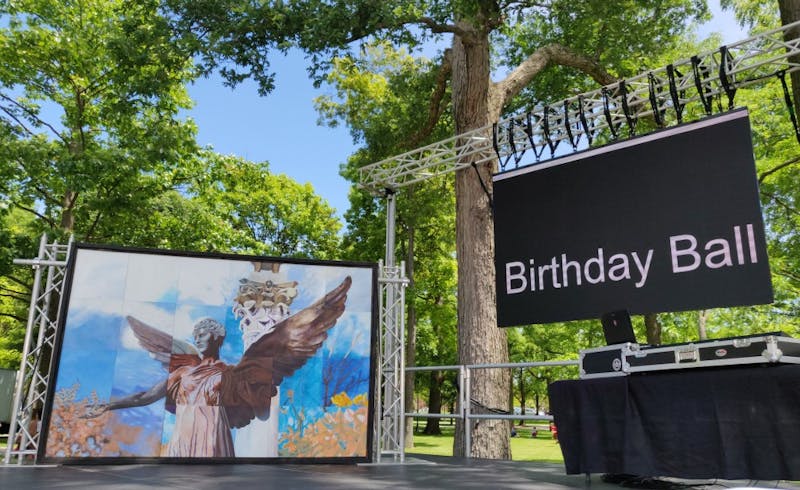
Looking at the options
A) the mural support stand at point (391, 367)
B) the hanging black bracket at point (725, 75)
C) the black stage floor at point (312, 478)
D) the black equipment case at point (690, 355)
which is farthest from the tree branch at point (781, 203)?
the black equipment case at point (690, 355)

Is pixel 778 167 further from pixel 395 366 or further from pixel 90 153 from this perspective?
pixel 90 153

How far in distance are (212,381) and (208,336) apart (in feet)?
1.60

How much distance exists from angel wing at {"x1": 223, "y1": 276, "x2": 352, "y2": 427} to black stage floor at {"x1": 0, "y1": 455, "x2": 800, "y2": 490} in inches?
24.5

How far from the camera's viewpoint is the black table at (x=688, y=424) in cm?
378

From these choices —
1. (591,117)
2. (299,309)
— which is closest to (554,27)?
(591,117)

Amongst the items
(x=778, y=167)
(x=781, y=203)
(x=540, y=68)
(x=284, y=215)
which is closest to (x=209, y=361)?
(x=540, y=68)

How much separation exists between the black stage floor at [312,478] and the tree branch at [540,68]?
20.9ft

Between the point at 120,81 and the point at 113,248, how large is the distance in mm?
4847

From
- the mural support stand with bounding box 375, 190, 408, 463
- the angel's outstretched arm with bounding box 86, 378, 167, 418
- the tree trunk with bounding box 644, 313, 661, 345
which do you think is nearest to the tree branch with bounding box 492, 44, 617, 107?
the mural support stand with bounding box 375, 190, 408, 463

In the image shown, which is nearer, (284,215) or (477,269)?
(477,269)

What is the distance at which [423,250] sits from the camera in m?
20.6

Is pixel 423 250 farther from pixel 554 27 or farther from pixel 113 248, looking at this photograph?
pixel 113 248

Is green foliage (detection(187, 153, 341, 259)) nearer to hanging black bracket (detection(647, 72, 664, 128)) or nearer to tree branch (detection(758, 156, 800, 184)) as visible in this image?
tree branch (detection(758, 156, 800, 184))

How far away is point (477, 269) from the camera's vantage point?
8.97 meters
